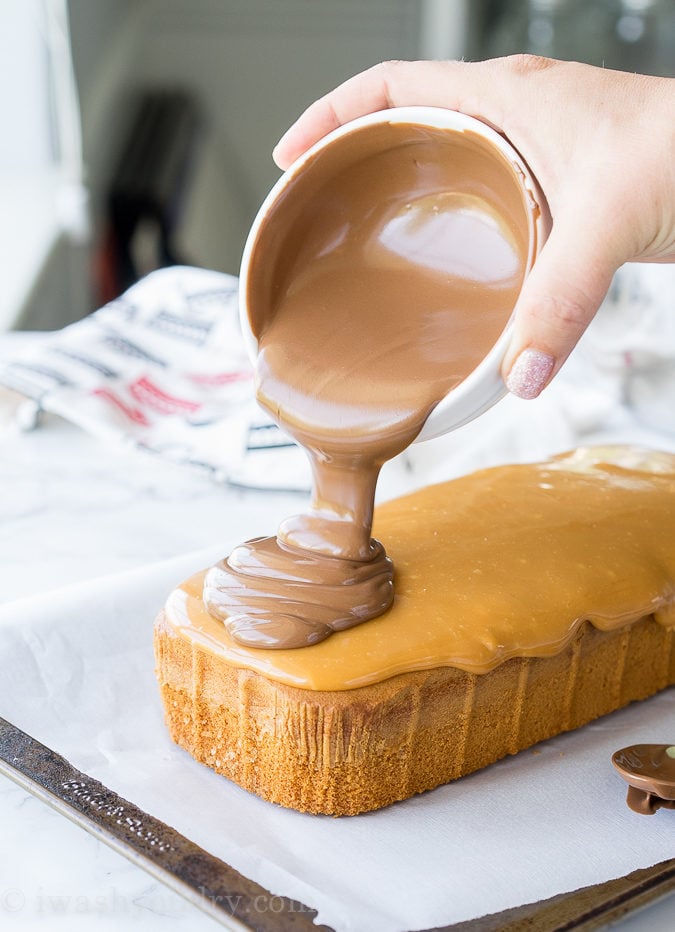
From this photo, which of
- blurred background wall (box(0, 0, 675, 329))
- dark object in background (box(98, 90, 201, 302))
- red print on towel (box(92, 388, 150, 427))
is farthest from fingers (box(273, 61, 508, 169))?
dark object in background (box(98, 90, 201, 302))

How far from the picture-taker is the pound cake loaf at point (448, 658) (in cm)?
102

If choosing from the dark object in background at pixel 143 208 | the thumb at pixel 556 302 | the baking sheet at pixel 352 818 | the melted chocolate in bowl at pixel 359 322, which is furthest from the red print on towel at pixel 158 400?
the dark object in background at pixel 143 208

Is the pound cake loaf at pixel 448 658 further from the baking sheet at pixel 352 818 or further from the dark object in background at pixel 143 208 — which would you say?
the dark object in background at pixel 143 208

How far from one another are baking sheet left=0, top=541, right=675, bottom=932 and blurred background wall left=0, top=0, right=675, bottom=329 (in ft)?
5.58

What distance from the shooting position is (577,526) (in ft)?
4.04

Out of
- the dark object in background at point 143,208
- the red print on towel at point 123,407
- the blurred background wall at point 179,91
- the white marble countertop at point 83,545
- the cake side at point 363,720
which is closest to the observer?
the white marble countertop at point 83,545

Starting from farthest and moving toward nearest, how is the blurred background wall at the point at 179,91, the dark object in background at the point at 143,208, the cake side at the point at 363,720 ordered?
the dark object in background at the point at 143,208
the blurred background wall at the point at 179,91
the cake side at the point at 363,720

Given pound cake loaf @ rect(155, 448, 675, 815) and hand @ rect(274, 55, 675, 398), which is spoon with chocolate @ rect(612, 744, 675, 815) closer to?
pound cake loaf @ rect(155, 448, 675, 815)

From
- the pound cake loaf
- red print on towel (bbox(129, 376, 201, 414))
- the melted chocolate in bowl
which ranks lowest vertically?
red print on towel (bbox(129, 376, 201, 414))

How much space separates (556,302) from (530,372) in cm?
6

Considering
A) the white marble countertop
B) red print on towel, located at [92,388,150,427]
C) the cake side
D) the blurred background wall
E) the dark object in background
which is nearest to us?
the white marble countertop

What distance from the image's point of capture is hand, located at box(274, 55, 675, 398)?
939 mm

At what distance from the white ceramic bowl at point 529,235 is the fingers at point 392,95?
1.7 inches

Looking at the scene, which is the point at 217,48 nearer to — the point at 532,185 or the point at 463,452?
the point at 463,452
